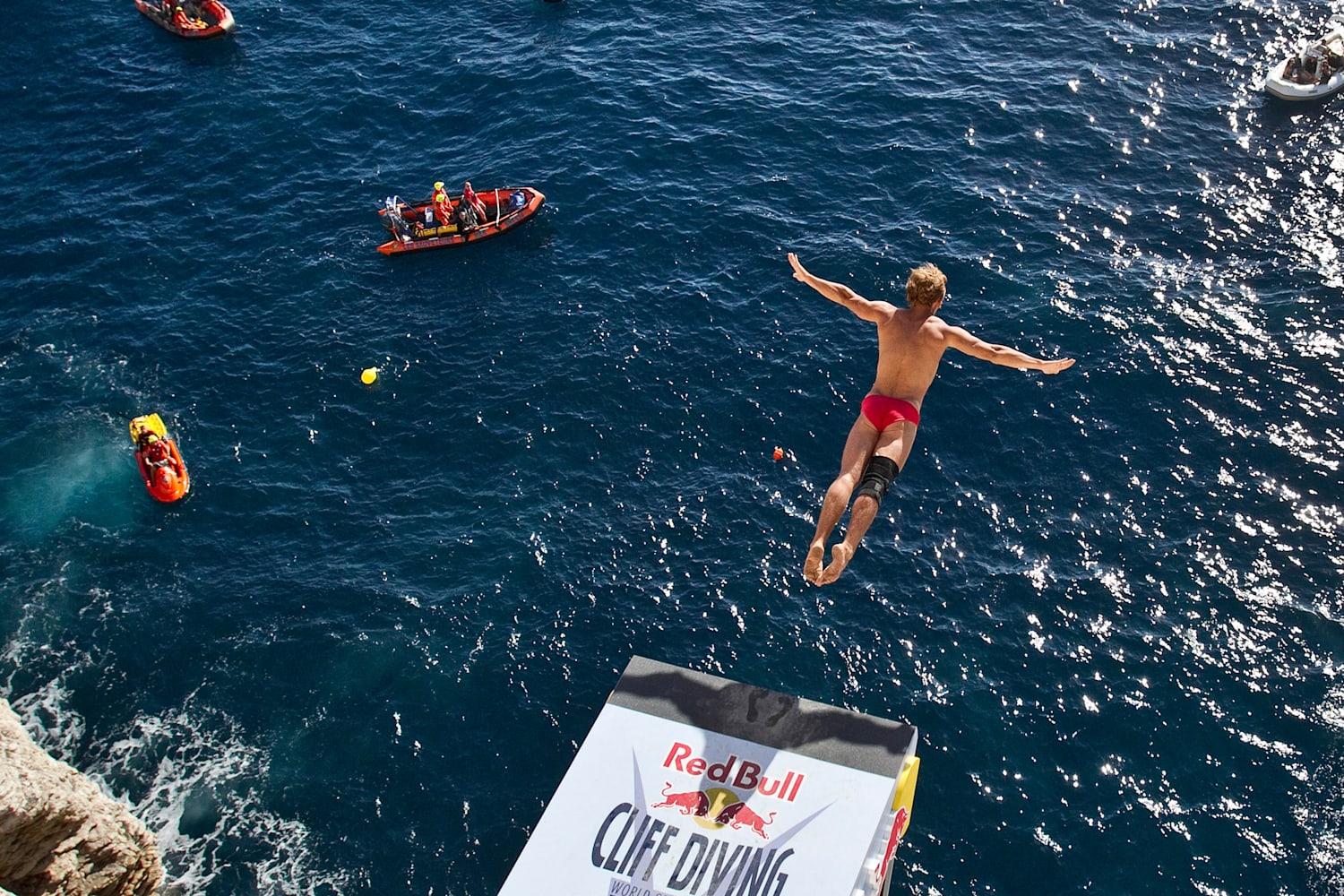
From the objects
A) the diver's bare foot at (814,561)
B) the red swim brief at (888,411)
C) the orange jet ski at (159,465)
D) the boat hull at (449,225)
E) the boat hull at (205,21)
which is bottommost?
the orange jet ski at (159,465)

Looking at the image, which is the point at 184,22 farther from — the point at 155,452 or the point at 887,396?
the point at 887,396

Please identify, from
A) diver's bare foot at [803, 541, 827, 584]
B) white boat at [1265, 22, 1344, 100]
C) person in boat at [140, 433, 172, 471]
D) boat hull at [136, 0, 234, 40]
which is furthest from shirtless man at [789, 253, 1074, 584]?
boat hull at [136, 0, 234, 40]

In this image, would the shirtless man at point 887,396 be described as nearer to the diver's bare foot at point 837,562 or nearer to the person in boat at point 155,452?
the diver's bare foot at point 837,562

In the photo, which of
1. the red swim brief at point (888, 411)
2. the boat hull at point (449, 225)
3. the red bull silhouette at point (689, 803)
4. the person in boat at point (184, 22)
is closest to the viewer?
the red swim brief at point (888, 411)

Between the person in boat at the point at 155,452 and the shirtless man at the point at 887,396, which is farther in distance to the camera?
the person in boat at the point at 155,452

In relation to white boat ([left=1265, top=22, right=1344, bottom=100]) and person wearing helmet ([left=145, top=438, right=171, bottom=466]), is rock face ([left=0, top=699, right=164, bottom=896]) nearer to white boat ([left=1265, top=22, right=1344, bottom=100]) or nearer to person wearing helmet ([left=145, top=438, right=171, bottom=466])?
person wearing helmet ([left=145, top=438, right=171, bottom=466])

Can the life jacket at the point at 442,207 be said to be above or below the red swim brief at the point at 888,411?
below

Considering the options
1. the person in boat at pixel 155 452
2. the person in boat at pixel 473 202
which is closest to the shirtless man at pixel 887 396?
the person in boat at pixel 155 452
